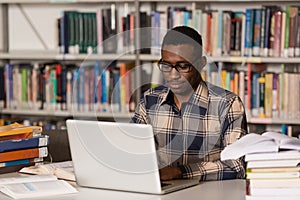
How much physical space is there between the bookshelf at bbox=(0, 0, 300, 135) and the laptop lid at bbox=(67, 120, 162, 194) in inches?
64.8

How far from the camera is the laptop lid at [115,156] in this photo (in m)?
2.10

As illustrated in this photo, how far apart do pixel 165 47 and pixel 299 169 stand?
85 centimetres

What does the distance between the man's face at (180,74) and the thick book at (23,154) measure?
0.53m

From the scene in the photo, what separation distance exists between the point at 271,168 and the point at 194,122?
27.5 inches

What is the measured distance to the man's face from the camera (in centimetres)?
260

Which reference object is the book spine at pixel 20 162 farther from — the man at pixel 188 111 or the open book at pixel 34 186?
the man at pixel 188 111

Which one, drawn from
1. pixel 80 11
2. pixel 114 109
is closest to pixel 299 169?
pixel 114 109

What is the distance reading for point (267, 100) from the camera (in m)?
3.94

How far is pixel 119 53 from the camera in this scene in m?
4.27

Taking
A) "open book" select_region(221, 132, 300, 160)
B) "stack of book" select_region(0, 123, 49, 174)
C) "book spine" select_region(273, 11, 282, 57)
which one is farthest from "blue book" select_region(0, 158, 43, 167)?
"book spine" select_region(273, 11, 282, 57)

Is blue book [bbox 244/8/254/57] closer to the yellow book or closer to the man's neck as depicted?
the man's neck

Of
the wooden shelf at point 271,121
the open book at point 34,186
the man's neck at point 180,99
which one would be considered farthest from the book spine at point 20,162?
the wooden shelf at point 271,121

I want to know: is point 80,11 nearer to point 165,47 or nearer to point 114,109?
point 114,109

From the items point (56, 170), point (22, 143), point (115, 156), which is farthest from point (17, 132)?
point (115, 156)
